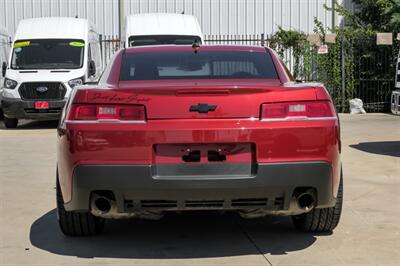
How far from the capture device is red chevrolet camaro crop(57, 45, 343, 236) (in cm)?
413

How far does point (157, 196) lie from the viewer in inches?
164

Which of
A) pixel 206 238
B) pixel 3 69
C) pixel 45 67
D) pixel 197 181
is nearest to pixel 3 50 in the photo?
pixel 3 69

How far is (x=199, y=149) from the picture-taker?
4168 millimetres

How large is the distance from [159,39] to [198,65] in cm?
1044

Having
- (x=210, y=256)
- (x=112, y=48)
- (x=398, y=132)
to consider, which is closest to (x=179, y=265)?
(x=210, y=256)

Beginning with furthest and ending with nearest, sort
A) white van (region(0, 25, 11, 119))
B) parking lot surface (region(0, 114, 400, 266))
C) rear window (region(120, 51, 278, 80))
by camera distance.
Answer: white van (region(0, 25, 11, 119))
rear window (region(120, 51, 278, 80))
parking lot surface (region(0, 114, 400, 266))

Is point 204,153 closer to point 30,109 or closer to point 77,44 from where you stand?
point 30,109

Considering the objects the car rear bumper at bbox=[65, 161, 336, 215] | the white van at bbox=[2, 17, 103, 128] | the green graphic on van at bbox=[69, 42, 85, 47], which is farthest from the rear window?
the green graphic on van at bbox=[69, 42, 85, 47]

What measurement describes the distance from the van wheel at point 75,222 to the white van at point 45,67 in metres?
9.64

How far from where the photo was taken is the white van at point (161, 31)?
15.4 m

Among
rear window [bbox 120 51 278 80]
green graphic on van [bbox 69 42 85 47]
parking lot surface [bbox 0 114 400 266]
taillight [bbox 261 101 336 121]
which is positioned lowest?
parking lot surface [bbox 0 114 400 266]

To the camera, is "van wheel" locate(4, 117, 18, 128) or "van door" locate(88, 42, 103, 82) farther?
"van door" locate(88, 42, 103, 82)

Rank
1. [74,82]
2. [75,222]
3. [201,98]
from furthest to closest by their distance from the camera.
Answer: [74,82]
[75,222]
[201,98]

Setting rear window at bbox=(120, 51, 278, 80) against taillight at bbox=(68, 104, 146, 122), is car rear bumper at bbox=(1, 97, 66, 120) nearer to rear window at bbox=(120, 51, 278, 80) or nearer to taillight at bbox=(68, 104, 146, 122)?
rear window at bbox=(120, 51, 278, 80)
